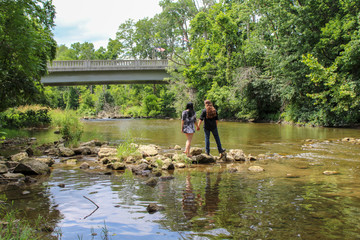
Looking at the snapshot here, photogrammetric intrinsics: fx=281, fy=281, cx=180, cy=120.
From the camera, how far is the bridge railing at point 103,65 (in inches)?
1391

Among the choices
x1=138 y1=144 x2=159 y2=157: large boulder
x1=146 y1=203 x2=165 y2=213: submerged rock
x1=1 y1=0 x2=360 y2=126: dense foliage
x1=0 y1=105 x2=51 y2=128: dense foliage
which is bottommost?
x1=146 y1=203 x2=165 y2=213: submerged rock

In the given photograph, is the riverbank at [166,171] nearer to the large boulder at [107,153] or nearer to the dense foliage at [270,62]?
the large boulder at [107,153]

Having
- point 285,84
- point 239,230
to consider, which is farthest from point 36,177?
point 285,84

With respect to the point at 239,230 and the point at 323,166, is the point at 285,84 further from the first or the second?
the point at 239,230

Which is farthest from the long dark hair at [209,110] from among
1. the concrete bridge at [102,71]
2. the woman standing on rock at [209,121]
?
the concrete bridge at [102,71]

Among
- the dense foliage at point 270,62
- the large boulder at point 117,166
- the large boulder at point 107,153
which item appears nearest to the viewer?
the large boulder at point 117,166

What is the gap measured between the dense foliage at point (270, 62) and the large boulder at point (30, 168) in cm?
343

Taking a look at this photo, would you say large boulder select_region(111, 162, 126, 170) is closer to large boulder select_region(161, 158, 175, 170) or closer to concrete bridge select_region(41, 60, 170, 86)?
large boulder select_region(161, 158, 175, 170)

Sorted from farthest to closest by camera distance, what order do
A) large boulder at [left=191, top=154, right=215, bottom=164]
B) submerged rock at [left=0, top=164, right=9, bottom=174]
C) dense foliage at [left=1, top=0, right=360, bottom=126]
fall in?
dense foliage at [left=1, top=0, right=360, bottom=126] < large boulder at [left=191, top=154, right=215, bottom=164] < submerged rock at [left=0, top=164, right=9, bottom=174]

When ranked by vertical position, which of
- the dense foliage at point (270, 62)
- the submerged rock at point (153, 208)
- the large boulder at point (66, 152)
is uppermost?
the dense foliage at point (270, 62)

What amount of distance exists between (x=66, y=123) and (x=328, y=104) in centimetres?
1970

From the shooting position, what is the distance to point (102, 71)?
37.8 metres

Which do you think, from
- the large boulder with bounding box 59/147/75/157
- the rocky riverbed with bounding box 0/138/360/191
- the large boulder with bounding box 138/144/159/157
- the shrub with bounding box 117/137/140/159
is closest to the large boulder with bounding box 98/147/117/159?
the rocky riverbed with bounding box 0/138/360/191

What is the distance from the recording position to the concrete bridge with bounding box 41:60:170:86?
35.9m
